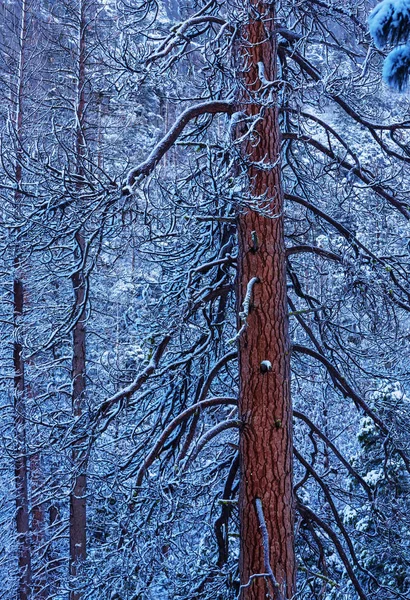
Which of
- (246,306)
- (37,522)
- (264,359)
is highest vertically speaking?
(246,306)

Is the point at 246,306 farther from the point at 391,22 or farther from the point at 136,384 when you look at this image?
the point at 391,22

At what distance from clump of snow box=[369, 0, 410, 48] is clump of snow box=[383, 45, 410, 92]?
0.06m

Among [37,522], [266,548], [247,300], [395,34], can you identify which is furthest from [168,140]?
[37,522]

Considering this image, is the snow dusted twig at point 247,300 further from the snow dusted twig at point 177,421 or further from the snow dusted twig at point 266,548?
the snow dusted twig at point 266,548

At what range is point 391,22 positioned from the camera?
5.53 ft

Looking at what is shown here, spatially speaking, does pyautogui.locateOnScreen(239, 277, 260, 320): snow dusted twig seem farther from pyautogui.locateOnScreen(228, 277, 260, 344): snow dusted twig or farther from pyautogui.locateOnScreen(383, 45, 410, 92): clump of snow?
pyautogui.locateOnScreen(383, 45, 410, 92): clump of snow

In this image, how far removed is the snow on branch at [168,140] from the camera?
339 cm

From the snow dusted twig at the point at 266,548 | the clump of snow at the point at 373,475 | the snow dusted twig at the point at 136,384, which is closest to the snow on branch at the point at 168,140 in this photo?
the snow dusted twig at the point at 136,384

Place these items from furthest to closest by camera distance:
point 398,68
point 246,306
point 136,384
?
point 136,384 → point 246,306 → point 398,68

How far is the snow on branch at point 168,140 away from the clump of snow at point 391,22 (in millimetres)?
1854

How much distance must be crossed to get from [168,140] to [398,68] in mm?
1981

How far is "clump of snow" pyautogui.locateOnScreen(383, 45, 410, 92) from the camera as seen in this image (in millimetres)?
1796

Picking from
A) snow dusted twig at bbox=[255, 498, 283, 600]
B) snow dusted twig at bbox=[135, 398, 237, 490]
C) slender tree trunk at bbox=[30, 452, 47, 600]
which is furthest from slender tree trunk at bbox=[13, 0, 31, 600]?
snow dusted twig at bbox=[255, 498, 283, 600]

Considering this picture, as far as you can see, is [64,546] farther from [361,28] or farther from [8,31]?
[361,28]
